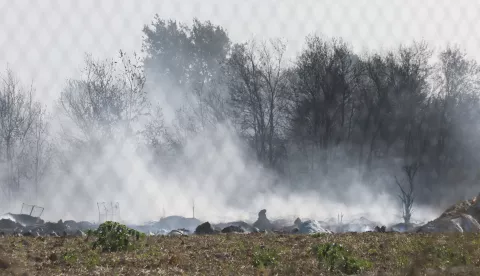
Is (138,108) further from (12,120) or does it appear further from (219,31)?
(219,31)

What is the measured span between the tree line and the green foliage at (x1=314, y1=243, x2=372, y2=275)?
111 ft

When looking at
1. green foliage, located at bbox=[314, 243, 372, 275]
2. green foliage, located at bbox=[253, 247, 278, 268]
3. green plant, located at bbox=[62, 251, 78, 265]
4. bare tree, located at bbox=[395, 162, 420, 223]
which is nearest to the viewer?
green foliage, located at bbox=[314, 243, 372, 275]

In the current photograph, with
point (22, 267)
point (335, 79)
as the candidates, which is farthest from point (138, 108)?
point (22, 267)

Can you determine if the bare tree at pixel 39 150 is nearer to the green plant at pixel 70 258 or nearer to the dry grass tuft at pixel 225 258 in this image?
the dry grass tuft at pixel 225 258

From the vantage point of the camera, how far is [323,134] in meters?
48.9

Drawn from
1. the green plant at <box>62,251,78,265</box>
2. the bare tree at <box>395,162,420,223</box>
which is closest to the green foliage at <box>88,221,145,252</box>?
the green plant at <box>62,251,78,265</box>

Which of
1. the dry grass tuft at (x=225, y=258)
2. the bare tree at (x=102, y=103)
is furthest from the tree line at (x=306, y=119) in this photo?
the dry grass tuft at (x=225, y=258)

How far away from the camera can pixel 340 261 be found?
9695 millimetres

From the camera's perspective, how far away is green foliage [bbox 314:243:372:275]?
9.59m

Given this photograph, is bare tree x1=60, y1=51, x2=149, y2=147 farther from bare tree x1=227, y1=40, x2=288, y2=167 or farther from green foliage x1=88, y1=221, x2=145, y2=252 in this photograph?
green foliage x1=88, y1=221, x2=145, y2=252

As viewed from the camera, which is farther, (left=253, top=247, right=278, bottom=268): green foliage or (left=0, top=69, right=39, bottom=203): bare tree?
(left=0, top=69, right=39, bottom=203): bare tree

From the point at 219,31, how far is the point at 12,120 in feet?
54.8

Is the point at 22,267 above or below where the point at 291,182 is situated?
below

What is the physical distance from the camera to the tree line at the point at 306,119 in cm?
4438
